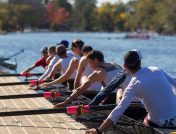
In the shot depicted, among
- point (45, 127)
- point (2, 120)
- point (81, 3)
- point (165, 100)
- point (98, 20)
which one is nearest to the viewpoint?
point (165, 100)

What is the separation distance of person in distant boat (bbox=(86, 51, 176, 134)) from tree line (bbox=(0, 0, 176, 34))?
106 metres

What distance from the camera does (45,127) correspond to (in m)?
8.04

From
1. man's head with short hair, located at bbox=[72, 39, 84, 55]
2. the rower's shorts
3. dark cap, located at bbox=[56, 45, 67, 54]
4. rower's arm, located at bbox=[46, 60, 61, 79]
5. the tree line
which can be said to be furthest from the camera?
the tree line

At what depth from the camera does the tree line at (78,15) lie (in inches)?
4656

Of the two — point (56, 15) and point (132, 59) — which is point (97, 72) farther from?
point (56, 15)

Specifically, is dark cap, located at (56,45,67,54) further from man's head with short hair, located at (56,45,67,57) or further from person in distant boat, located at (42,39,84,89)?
person in distant boat, located at (42,39,84,89)

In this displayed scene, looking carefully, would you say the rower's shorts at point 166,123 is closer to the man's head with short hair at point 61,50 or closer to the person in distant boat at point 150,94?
the person in distant boat at point 150,94

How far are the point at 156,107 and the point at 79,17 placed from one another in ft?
459

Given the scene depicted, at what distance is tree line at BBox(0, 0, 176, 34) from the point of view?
388ft

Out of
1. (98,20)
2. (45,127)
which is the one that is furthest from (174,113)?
(98,20)

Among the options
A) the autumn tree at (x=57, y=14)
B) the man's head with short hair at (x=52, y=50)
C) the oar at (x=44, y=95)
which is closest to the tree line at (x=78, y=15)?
the autumn tree at (x=57, y=14)

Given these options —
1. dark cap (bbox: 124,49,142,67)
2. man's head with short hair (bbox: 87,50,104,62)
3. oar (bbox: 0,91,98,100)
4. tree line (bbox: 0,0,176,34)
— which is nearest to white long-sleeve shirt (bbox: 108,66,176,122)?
dark cap (bbox: 124,49,142,67)

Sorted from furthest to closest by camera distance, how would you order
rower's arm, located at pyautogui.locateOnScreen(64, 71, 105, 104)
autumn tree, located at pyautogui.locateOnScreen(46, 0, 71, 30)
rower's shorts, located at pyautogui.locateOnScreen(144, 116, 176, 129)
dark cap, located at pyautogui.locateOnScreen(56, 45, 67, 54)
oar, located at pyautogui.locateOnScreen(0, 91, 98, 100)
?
autumn tree, located at pyautogui.locateOnScreen(46, 0, 71, 30), dark cap, located at pyautogui.locateOnScreen(56, 45, 67, 54), oar, located at pyautogui.locateOnScreen(0, 91, 98, 100), rower's arm, located at pyautogui.locateOnScreen(64, 71, 105, 104), rower's shorts, located at pyautogui.locateOnScreen(144, 116, 176, 129)

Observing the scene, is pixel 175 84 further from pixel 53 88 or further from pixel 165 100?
pixel 53 88
